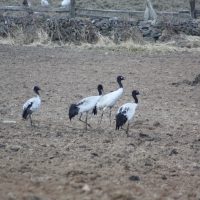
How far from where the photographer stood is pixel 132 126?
1345cm

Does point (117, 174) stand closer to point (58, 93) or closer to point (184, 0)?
point (58, 93)

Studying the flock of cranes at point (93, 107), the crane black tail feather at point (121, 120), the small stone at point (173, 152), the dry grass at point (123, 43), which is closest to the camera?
the small stone at point (173, 152)

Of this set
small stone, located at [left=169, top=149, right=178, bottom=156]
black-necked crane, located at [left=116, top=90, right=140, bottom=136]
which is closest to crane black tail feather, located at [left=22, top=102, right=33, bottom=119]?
black-necked crane, located at [left=116, top=90, right=140, bottom=136]

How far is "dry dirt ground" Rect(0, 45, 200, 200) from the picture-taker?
839 cm

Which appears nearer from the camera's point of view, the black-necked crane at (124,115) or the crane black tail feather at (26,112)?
the black-necked crane at (124,115)

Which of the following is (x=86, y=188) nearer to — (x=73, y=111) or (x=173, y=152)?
(x=173, y=152)

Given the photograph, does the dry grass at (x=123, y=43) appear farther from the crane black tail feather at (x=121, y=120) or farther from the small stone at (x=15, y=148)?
the small stone at (x=15, y=148)

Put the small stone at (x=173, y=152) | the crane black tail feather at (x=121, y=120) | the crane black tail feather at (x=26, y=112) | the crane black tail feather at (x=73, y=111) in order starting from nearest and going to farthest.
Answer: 1. the small stone at (x=173, y=152)
2. the crane black tail feather at (x=121, y=120)
3. the crane black tail feather at (x=73, y=111)
4. the crane black tail feather at (x=26, y=112)

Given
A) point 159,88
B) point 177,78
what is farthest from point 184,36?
point 159,88

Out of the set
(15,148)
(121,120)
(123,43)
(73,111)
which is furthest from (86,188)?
(123,43)

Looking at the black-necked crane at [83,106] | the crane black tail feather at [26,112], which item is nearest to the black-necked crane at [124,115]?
the black-necked crane at [83,106]

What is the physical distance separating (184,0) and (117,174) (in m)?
33.5

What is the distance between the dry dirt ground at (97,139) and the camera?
27.5ft

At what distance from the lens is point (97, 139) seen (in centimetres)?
1186
